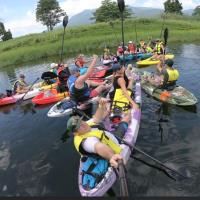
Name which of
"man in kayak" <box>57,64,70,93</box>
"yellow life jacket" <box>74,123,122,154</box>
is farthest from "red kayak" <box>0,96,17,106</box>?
"yellow life jacket" <box>74,123,122,154</box>

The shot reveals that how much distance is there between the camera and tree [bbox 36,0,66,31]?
273 feet

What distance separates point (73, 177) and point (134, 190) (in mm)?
1702

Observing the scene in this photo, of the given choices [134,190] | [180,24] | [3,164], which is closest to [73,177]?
[134,190]

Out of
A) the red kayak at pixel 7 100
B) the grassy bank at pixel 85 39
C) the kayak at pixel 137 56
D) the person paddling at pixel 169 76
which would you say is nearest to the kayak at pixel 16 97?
the red kayak at pixel 7 100

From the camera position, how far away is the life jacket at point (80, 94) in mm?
11336

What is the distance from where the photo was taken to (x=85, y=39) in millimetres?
41000

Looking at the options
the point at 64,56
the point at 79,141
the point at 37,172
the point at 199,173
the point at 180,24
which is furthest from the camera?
the point at 180,24

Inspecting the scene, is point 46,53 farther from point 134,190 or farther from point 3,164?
point 134,190

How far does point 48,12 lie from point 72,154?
81.6 meters

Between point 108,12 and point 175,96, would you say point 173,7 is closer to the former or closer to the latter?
point 108,12

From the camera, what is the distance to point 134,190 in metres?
6.57

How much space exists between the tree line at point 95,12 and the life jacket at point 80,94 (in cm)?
5624

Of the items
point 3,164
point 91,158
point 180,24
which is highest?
point 91,158

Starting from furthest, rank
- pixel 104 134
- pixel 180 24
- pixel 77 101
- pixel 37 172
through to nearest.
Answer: pixel 180 24 → pixel 77 101 → pixel 37 172 → pixel 104 134
